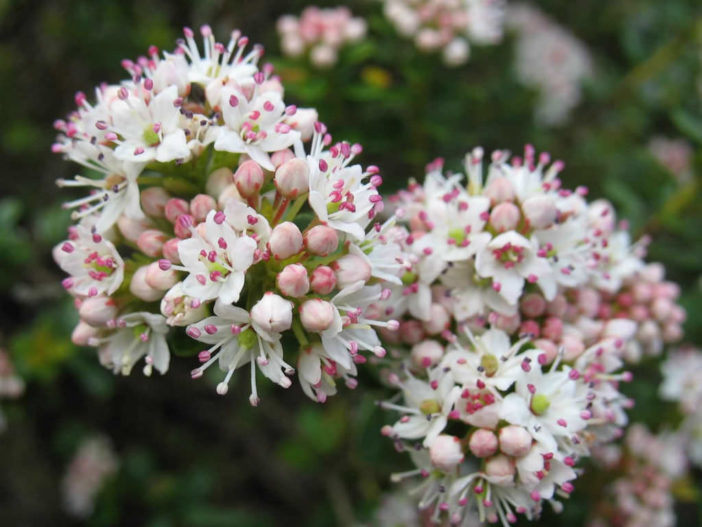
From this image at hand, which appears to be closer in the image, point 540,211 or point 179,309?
point 179,309

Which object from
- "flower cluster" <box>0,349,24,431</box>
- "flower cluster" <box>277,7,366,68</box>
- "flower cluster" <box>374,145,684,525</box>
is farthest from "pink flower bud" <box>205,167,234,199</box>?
"flower cluster" <box>0,349,24,431</box>

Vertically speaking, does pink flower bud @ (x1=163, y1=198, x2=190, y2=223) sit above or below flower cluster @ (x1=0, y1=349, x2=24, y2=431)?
above

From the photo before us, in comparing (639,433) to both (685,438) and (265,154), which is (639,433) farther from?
(265,154)

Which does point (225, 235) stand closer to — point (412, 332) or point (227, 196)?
point (227, 196)

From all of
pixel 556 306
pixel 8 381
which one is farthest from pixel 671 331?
pixel 8 381

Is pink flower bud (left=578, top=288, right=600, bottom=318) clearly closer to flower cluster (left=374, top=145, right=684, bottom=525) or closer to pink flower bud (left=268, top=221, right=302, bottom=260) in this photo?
flower cluster (left=374, top=145, right=684, bottom=525)

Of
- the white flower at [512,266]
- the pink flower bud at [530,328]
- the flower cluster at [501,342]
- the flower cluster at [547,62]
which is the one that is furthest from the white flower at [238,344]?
the flower cluster at [547,62]
